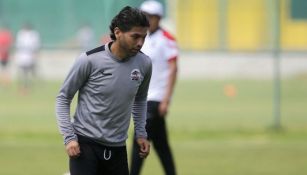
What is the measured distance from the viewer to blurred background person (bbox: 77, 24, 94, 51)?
16953 millimetres

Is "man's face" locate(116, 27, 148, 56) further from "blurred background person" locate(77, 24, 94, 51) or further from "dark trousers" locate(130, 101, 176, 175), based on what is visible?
"blurred background person" locate(77, 24, 94, 51)

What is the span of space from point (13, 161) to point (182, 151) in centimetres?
275

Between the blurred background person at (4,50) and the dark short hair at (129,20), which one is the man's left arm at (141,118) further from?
the blurred background person at (4,50)

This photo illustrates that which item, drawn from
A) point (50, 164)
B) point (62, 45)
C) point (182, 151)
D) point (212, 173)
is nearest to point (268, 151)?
point (182, 151)

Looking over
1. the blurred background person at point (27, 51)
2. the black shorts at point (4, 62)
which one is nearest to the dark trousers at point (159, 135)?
the blurred background person at point (27, 51)

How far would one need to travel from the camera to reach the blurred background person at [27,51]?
1714 cm

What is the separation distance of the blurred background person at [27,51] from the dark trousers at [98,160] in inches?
395

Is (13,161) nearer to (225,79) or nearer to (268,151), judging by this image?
(268,151)

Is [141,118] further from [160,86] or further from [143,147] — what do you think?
[160,86]

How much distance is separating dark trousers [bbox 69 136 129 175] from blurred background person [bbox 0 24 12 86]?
10.5 m

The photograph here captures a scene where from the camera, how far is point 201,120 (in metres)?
17.1

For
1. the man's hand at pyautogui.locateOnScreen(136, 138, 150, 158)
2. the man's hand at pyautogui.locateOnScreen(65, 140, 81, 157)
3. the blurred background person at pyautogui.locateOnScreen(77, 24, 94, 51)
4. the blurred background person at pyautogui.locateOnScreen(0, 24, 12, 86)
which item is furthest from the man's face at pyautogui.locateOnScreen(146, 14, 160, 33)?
the blurred background person at pyautogui.locateOnScreen(0, 24, 12, 86)

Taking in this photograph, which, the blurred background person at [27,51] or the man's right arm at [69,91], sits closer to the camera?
the man's right arm at [69,91]

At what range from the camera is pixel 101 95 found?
6945 mm
